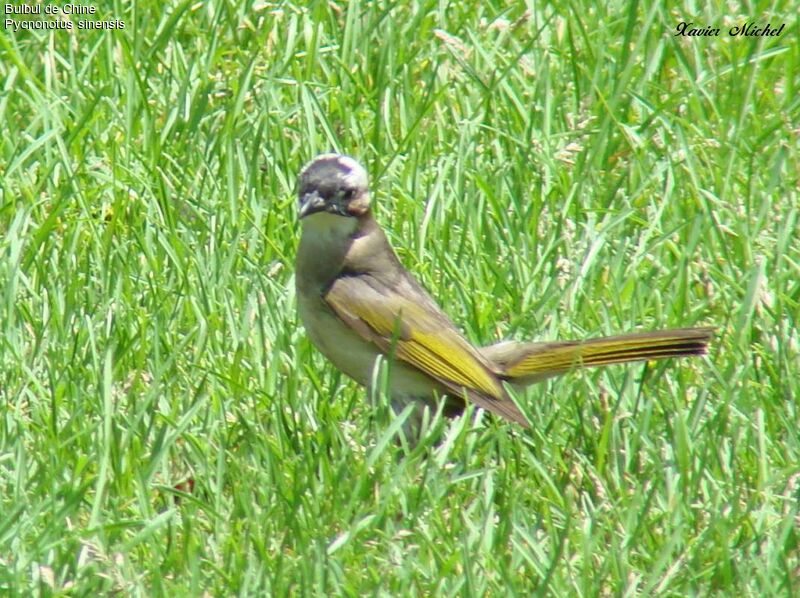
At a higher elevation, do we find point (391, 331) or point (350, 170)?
point (350, 170)

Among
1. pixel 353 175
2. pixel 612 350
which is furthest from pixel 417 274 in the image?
pixel 612 350

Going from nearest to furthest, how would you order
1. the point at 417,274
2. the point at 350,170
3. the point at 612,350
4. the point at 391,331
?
the point at 612,350 < the point at 350,170 < the point at 391,331 < the point at 417,274

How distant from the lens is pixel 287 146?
721 centimetres

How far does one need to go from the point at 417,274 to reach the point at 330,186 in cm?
90

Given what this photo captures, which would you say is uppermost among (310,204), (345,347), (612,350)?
(310,204)

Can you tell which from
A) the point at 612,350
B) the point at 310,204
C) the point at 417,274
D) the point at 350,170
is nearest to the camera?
the point at 612,350

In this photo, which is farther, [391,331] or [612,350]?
[391,331]

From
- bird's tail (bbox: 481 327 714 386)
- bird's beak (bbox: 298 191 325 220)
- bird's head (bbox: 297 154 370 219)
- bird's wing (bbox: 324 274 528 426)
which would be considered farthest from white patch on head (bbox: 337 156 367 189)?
bird's tail (bbox: 481 327 714 386)

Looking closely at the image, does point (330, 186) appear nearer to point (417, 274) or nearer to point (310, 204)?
point (310, 204)

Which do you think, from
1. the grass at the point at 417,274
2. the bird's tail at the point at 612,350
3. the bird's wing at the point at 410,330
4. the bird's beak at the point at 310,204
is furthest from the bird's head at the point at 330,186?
the bird's tail at the point at 612,350

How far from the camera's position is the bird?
561 cm

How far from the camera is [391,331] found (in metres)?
6.00

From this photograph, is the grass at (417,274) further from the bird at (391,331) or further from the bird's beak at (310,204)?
the bird's beak at (310,204)

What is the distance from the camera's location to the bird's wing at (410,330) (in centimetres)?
588
